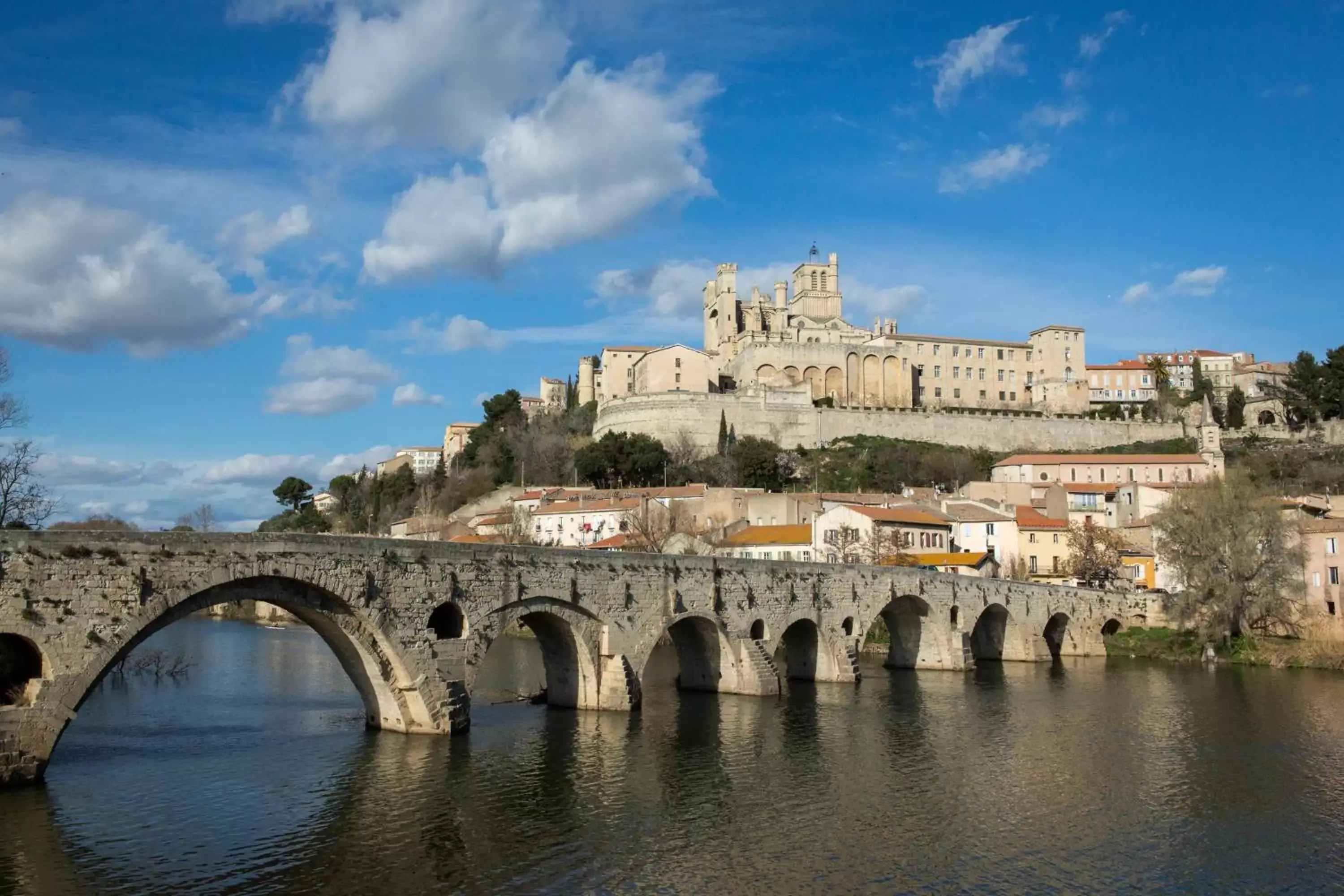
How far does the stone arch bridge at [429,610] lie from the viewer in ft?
59.0

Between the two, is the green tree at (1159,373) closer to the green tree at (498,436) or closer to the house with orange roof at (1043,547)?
the house with orange roof at (1043,547)

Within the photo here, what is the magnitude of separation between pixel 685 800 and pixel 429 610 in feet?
22.8

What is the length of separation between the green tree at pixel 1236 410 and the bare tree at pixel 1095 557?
163 ft

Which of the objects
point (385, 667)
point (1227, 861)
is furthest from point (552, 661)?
point (1227, 861)

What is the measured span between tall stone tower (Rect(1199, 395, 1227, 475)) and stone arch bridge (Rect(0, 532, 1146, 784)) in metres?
49.1

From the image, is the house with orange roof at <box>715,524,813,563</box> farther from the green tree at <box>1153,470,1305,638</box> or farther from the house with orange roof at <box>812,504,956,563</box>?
the green tree at <box>1153,470,1305,638</box>

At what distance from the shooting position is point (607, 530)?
224ft

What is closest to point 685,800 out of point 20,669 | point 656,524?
point 20,669

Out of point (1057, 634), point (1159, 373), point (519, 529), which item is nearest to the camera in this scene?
point (1057, 634)

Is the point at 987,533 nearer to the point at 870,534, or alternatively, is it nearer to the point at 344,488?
the point at 870,534

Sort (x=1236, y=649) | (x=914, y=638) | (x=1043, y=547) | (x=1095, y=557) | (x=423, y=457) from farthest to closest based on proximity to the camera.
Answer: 1. (x=423, y=457)
2. (x=1043, y=547)
3. (x=1095, y=557)
4. (x=1236, y=649)
5. (x=914, y=638)

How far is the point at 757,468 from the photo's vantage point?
8388 centimetres

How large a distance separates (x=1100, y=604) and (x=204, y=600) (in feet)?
149

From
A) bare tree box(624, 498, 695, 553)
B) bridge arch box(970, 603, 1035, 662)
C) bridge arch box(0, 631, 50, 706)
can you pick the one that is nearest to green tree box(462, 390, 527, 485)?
bare tree box(624, 498, 695, 553)
